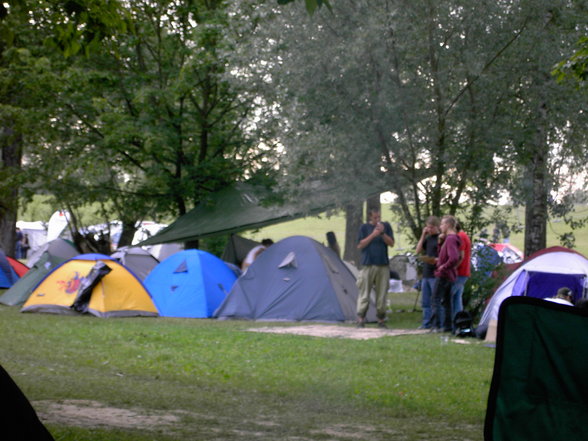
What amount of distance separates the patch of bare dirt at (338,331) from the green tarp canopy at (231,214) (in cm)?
257

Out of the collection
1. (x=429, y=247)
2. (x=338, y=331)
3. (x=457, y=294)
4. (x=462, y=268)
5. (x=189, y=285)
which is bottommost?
(x=338, y=331)

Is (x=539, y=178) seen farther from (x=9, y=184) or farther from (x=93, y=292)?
(x=9, y=184)

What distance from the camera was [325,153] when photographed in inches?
495

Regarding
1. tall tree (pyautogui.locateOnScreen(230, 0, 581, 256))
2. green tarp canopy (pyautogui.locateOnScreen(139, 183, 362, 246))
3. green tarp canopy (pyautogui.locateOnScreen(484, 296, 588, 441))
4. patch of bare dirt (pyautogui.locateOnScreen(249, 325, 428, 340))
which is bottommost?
patch of bare dirt (pyautogui.locateOnScreen(249, 325, 428, 340))

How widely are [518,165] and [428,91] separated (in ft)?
5.92

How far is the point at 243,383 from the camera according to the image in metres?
7.47

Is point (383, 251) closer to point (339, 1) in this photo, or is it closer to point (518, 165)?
point (518, 165)

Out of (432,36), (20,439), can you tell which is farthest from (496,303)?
(20,439)

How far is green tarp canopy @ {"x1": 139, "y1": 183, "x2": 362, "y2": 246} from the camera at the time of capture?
15.9 m

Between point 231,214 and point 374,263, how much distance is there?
562 cm

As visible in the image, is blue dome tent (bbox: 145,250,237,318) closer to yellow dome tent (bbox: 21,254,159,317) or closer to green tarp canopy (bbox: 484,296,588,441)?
yellow dome tent (bbox: 21,254,159,317)

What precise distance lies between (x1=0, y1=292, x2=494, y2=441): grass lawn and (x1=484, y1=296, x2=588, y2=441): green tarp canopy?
2.33 meters

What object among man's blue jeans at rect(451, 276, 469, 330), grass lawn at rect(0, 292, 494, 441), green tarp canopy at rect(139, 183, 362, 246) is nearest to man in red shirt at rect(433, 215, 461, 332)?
man's blue jeans at rect(451, 276, 469, 330)

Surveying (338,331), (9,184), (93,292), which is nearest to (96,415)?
(338,331)
